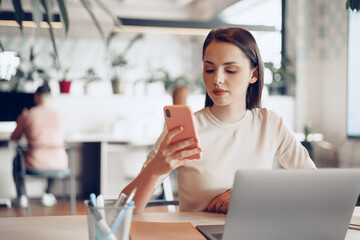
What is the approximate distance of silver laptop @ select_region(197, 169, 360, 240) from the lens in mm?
828

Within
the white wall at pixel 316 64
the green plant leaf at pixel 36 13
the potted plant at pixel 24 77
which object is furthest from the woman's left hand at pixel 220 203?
the white wall at pixel 316 64

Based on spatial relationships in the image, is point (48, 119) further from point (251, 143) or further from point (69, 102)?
point (251, 143)

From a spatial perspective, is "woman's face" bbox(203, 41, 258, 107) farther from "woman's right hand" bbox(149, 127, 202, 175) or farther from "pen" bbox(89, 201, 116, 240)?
"pen" bbox(89, 201, 116, 240)

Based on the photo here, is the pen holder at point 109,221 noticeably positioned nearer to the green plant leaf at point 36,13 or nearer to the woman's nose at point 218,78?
the green plant leaf at point 36,13

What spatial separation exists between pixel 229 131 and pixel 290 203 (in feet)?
2.11

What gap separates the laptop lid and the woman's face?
0.59 m

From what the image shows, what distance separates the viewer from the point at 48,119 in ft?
13.6

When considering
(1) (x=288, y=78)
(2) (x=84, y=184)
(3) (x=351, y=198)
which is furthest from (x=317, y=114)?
(3) (x=351, y=198)

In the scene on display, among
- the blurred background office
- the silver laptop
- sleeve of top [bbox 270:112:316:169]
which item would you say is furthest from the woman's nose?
the blurred background office

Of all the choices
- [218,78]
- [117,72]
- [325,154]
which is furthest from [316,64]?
[218,78]

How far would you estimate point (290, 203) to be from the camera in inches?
33.6

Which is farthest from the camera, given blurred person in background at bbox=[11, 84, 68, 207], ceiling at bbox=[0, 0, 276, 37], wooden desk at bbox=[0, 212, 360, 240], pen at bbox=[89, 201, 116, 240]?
ceiling at bbox=[0, 0, 276, 37]

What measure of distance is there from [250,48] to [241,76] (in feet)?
0.35

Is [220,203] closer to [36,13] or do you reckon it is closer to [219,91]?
[219,91]
